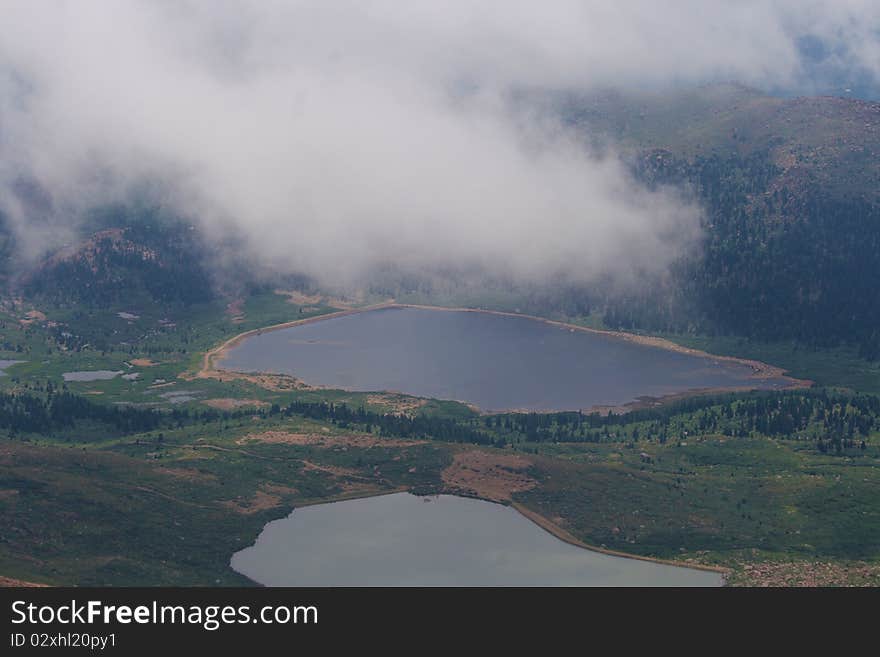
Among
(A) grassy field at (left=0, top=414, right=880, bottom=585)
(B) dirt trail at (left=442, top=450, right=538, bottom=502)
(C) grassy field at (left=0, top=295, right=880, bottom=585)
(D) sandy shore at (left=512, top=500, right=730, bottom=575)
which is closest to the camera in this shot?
(A) grassy field at (left=0, top=414, right=880, bottom=585)

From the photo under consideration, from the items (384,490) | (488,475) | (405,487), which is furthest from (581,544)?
(384,490)

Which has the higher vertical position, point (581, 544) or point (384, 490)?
point (384, 490)

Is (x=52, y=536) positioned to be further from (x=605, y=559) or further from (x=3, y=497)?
(x=605, y=559)

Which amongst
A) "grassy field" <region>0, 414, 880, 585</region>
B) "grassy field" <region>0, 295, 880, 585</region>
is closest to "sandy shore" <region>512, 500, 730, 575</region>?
"grassy field" <region>0, 295, 880, 585</region>

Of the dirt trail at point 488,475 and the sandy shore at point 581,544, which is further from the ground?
the dirt trail at point 488,475

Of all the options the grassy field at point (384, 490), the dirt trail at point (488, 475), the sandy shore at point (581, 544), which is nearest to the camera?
the grassy field at point (384, 490)

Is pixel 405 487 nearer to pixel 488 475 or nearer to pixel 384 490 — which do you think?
pixel 384 490

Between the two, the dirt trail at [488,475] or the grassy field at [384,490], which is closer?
the grassy field at [384,490]

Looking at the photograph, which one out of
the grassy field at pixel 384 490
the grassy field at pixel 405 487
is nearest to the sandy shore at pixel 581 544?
the grassy field at pixel 405 487

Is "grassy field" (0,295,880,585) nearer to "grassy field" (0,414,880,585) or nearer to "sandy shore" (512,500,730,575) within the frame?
"grassy field" (0,414,880,585)

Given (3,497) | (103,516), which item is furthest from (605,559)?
(3,497)

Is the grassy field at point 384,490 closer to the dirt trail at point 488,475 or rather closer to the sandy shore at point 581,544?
the dirt trail at point 488,475
